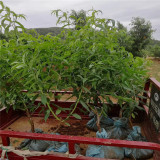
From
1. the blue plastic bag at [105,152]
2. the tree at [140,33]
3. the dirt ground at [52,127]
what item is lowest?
the dirt ground at [52,127]

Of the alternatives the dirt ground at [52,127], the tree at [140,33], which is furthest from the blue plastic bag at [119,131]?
the tree at [140,33]

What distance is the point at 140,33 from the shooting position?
1439cm

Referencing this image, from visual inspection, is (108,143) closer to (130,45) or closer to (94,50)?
(94,50)

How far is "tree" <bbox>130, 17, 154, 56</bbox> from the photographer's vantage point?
46.5 ft

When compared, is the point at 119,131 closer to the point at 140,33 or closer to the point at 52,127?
the point at 52,127

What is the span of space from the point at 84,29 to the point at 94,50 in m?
0.30

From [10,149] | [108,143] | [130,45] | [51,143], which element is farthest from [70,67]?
[130,45]

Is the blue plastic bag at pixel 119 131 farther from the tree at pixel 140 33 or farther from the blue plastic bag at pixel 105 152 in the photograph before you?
the tree at pixel 140 33

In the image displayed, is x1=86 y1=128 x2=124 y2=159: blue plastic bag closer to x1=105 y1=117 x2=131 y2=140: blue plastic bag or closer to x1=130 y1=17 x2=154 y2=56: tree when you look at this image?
x1=105 y1=117 x2=131 y2=140: blue plastic bag

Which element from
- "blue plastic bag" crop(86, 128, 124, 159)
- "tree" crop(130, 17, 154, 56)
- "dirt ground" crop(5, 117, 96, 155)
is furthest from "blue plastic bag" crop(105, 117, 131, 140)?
"tree" crop(130, 17, 154, 56)

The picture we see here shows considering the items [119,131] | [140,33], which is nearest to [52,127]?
[119,131]

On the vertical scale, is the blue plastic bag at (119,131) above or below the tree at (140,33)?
below

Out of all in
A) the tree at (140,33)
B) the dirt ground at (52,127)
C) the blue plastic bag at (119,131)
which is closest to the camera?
the blue plastic bag at (119,131)

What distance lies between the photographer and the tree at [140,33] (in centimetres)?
1418
